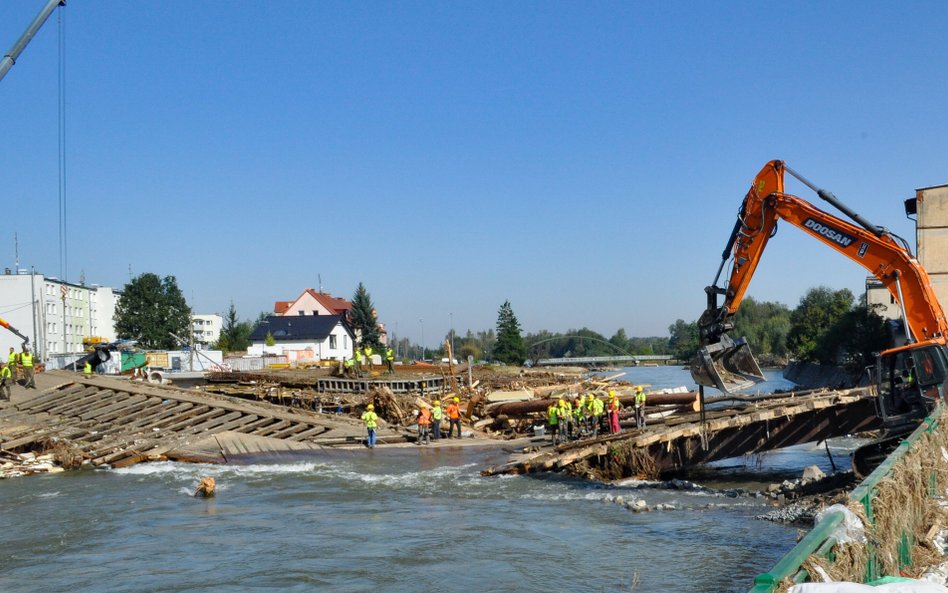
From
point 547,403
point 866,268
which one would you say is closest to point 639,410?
point 547,403

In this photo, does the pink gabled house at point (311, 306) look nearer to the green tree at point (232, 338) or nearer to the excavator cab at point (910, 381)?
the green tree at point (232, 338)

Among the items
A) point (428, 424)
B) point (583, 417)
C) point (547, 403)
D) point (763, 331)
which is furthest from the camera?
point (763, 331)

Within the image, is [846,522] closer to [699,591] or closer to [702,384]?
[699,591]

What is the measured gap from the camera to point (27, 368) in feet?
108

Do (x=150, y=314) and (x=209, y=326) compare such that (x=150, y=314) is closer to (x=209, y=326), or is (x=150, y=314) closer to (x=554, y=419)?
(x=209, y=326)

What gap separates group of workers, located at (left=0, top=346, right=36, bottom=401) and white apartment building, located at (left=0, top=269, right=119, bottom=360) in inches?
1413

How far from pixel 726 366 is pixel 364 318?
86675 mm

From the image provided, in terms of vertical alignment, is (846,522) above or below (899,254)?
below

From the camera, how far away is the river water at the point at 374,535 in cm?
1297

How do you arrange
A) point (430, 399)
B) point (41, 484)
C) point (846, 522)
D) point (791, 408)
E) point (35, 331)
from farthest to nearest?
point (35, 331)
point (430, 399)
point (41, 484)
point (791, 408)
point (846, 522)

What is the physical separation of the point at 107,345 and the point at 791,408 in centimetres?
3344

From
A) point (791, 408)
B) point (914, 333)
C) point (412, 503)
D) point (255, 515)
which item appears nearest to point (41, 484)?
point (255, 515)

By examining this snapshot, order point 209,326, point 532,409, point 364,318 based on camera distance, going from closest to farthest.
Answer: point 532,409 < point 364,318 < point 209,326

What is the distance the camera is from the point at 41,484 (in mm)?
22375
